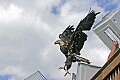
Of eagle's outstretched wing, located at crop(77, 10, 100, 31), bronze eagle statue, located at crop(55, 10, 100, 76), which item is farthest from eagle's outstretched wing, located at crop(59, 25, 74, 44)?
eagle's outstretched wing, located at crop(77, 10, 100, 31)

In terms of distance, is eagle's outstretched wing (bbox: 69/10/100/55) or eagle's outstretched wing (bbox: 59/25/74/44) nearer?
eagle's outstretched wing (bbox: 69/10/100/55)

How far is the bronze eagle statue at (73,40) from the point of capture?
33.4 ft

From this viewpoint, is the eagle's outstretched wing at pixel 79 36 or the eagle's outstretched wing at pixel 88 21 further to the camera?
the eagle's outstretched wing at pixel 79 36

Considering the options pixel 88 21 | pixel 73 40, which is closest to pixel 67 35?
pixel 73 40

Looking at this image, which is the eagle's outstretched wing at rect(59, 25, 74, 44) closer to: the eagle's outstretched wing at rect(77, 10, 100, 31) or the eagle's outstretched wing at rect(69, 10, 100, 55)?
the eagle's outstretched wing at rect(69, 10, 100, 55)

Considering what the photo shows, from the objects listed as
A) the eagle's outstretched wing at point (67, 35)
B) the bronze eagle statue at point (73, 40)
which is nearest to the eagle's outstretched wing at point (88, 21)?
the bronze eagle statue at point (73, 40)

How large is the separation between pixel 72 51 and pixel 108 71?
13.1 feet

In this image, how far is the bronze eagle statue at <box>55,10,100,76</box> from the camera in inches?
401

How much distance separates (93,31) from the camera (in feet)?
30.9

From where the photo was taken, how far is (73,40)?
35.0 feet

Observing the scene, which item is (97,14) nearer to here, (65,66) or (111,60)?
(65,66)

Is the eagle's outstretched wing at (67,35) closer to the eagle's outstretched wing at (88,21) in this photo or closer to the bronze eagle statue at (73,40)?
the bronze eagle statue at (73,40)

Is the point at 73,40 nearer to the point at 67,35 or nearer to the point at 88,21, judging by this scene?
the point at 67,35

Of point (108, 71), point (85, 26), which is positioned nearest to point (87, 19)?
point (85, 26)
